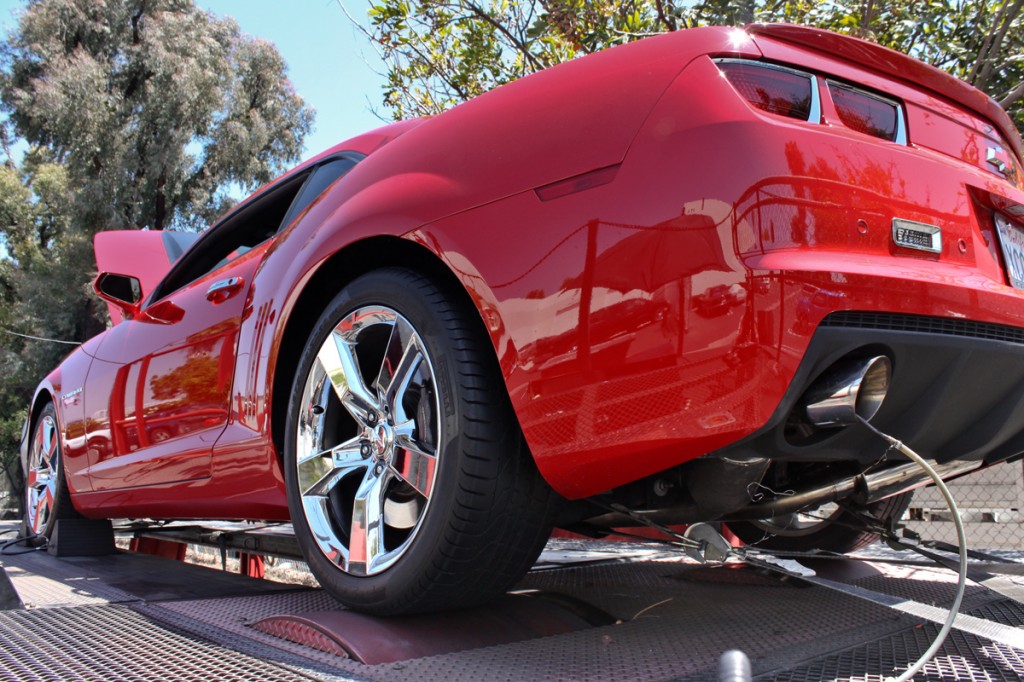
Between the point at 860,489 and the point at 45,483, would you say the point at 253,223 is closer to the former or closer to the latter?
the point at 45,483

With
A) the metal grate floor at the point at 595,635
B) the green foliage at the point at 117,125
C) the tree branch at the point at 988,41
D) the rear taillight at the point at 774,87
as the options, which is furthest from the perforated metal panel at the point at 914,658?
the green foliage at the point at 117,125

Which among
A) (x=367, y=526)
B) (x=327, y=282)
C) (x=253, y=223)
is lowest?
(x=367, y=526)

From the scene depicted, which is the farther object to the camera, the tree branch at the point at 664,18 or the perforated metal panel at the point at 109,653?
the tree branch at the point at 664,18

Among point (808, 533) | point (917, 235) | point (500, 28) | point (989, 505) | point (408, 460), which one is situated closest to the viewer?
point (917, 235)

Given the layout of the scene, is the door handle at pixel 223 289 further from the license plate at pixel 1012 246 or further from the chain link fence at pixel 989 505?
the chain link fence at pixel 989 505

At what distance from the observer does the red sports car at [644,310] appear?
5.01 feet

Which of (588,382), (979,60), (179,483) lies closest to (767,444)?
(588,382)

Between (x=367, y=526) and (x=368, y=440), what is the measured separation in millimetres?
213

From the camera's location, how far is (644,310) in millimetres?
1556

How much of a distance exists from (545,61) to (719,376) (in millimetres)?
6658

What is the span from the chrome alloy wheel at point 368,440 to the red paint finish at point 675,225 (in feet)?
0.81

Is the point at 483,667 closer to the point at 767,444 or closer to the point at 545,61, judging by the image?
the point at 767,444

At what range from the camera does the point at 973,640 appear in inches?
73.8

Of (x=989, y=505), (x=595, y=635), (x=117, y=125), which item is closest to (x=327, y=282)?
(x=595, y=635)
